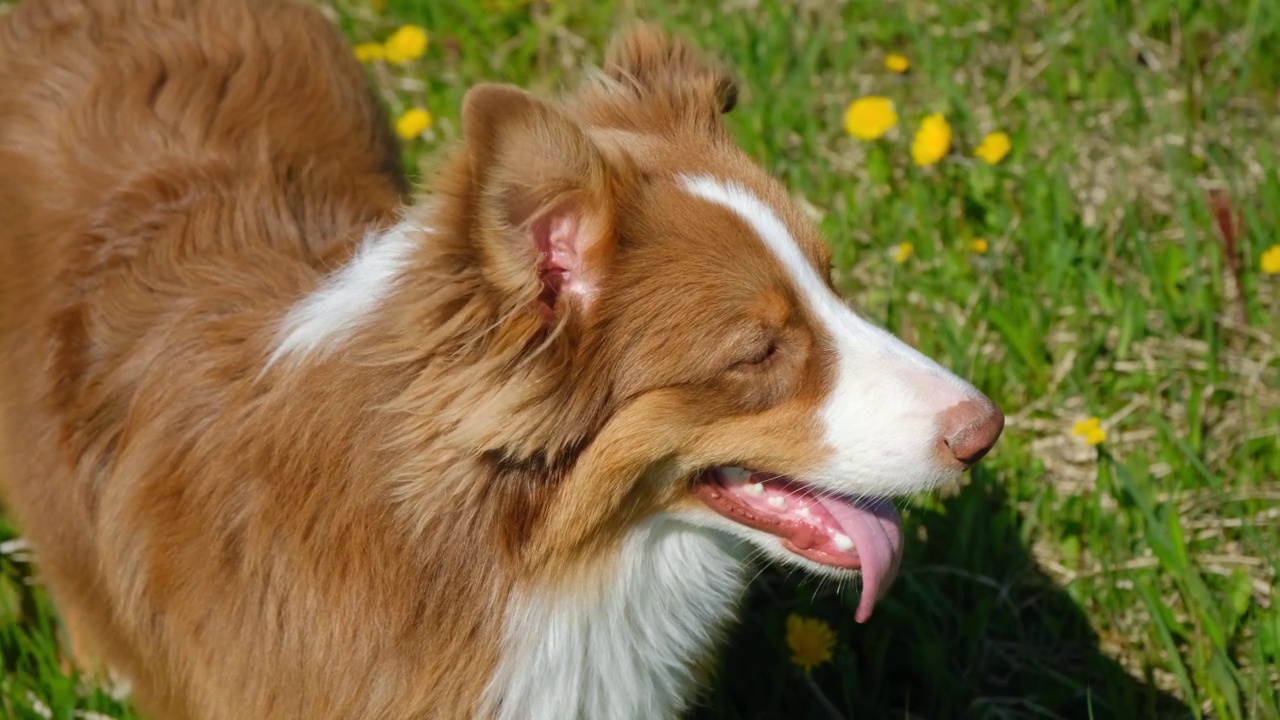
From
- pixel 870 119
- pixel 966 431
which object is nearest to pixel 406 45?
pixel 870 119

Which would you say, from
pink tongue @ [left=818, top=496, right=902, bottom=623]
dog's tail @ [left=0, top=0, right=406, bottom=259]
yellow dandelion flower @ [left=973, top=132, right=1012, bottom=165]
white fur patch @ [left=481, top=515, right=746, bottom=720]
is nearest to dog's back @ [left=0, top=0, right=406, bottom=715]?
dog's tail @ [left=0, top=0, right=406, bottom=259]

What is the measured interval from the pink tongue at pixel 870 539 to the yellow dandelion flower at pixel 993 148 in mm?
2177

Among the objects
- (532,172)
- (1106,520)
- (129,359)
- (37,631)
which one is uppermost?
(532,172)

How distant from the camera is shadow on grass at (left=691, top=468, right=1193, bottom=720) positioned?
3.54 meters

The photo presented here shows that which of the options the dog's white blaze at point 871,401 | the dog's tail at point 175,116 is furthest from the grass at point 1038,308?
the dog's tail at point 175,116

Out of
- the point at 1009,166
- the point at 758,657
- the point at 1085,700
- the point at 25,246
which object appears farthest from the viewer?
the point at 1009,166

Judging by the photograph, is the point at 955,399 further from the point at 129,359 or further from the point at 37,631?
the point at 37,631

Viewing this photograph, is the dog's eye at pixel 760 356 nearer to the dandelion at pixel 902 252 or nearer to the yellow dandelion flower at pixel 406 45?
the dandelion at pixel 902 252

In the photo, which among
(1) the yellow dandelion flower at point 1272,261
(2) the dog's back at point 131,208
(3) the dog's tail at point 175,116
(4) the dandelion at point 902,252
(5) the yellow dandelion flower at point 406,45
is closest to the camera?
(2) the dog's back at point 131,208

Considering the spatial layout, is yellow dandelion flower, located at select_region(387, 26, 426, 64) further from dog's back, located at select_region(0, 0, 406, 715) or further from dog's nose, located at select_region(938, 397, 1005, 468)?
dog's nose, located at select_region(938, 397, 1005, 468)

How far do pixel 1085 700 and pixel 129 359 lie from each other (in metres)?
2.61

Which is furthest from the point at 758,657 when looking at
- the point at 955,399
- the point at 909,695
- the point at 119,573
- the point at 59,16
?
the point at 59,16

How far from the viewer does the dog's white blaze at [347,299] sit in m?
2.56

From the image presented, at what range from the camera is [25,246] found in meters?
3.30
